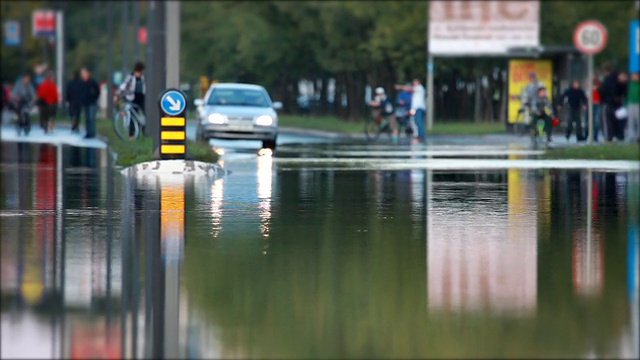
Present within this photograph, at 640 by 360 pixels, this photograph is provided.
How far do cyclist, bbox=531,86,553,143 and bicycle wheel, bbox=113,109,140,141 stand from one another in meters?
11.3

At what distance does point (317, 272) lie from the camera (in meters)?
13.3

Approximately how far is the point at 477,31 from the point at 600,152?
24027mm

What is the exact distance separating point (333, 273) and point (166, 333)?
3276 millimetres

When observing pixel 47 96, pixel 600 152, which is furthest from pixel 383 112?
pixel 600 152

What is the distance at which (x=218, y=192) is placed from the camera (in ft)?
74.8

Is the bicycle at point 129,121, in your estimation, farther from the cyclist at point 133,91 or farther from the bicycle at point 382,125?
the bicycle at point 382,125

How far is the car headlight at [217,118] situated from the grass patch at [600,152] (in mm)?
7514

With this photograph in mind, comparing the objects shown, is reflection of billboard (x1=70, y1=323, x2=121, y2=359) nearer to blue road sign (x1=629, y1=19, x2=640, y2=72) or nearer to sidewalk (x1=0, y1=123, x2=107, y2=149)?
blue road sign (x1=629, y1=19, x2=640, y2=72)

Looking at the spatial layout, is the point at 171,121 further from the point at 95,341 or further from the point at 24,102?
the point at 24,102

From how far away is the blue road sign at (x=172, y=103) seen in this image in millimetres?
27125

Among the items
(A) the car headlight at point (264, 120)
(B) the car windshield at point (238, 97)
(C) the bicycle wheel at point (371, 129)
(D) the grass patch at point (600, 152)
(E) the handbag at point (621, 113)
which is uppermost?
(B) the car windshield at point (238, 97)

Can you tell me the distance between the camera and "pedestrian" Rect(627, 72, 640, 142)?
133 feet

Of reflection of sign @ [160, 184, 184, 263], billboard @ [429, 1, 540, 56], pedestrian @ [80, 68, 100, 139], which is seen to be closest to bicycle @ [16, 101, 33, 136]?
pedestrian @ [80, 68, 100, 139]

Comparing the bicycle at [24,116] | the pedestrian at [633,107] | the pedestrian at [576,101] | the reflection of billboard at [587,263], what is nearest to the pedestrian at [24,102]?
the bicycle at [24,116]
